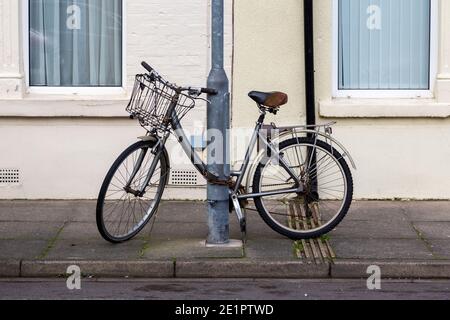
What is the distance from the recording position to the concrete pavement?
29.2 feet

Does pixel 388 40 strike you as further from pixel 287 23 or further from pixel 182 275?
pixel 182 275

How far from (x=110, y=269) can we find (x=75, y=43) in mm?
3574

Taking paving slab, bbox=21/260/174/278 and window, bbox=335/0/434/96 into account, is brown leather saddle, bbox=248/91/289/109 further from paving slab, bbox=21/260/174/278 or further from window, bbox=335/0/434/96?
window, bbox=335/0/434/96

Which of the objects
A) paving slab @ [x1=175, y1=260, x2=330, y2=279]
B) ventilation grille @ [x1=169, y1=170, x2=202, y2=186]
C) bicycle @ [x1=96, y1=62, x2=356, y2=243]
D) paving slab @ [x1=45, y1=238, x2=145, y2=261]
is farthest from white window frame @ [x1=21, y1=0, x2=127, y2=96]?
paving slab @ [x1=175, y1=260, x2=330, y2=279]

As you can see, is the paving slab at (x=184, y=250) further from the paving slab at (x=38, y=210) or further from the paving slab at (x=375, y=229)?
the paving slab at (x=38, y=210)

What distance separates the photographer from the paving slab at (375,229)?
9844 mm

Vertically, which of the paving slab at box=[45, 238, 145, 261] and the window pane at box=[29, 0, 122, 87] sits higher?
the window pane at box=[29, 0, 122, 87]

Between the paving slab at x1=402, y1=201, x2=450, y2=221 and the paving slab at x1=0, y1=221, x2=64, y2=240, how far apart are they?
3259 millimetres

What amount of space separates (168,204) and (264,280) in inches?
103

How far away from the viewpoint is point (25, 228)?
10.1m

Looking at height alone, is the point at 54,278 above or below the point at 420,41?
below

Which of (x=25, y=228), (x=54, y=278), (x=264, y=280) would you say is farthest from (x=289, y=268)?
(x=25, y=228)

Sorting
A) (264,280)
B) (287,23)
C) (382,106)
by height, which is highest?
(287,23)

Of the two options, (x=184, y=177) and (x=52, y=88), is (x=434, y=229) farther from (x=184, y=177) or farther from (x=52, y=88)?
(x=52, y=88)
